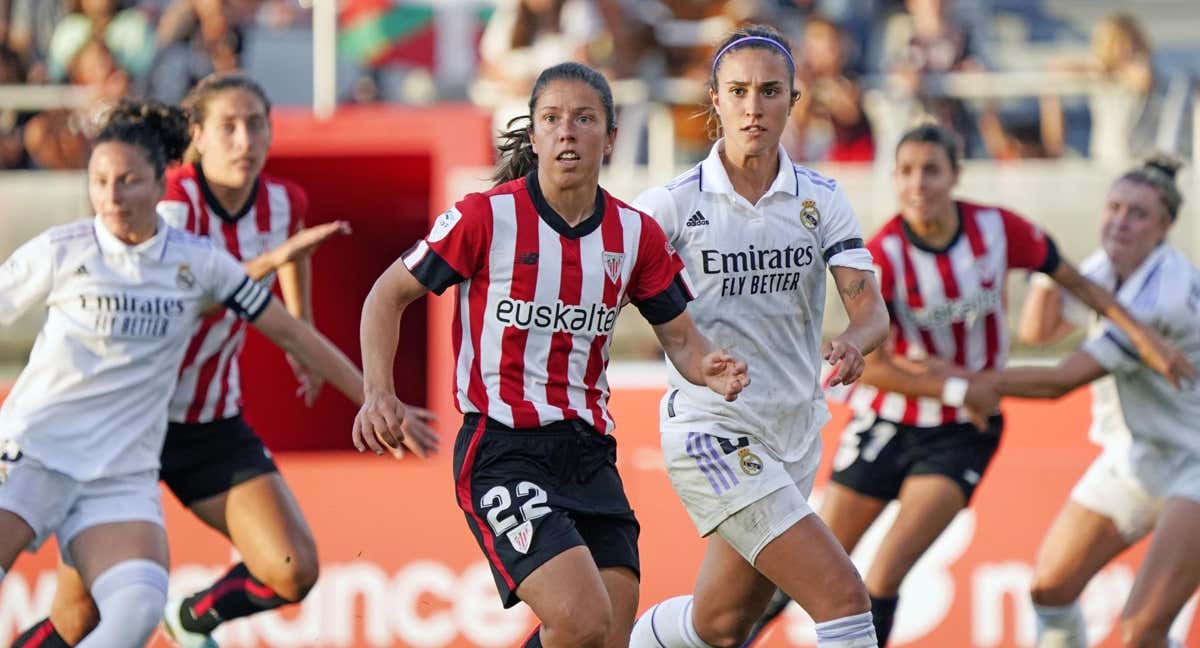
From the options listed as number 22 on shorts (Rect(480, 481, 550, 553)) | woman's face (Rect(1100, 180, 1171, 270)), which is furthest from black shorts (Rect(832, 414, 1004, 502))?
number 22 on shorts (Rect(480, 481, 550, 553))

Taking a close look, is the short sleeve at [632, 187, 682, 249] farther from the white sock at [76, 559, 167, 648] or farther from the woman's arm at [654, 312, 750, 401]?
the white sock at [76, 559, 167, 648]

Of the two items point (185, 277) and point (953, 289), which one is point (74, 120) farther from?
point (953, 289)

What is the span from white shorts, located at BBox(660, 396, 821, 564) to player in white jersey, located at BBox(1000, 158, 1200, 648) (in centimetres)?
159

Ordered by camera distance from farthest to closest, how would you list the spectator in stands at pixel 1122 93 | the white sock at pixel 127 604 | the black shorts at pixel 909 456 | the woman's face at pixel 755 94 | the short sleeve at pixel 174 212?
the spectator in stands at pixel 1122 93, the black shorts at pixel 909 456, the short sleeve at pixel 174 212, the white sock at pixel 127 604, the woman's face at pixel 755 94

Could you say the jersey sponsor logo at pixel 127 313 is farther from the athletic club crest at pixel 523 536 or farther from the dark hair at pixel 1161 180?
the dark hair at pixel 1161 180

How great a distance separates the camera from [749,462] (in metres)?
5.19

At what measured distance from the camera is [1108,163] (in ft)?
34.1

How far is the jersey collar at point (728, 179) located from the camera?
5.22 m

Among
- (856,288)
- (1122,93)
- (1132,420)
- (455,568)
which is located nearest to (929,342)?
(1132,420)

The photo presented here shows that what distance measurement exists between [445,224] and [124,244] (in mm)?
1557

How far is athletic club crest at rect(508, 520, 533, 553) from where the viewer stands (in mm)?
4641

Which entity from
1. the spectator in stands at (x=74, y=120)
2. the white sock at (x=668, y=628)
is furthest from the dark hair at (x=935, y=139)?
the spectator in stands at (x=74, y=120)

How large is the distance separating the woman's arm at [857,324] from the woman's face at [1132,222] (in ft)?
6.16

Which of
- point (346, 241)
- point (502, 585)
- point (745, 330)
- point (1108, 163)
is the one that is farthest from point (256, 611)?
point (1108, 163)
